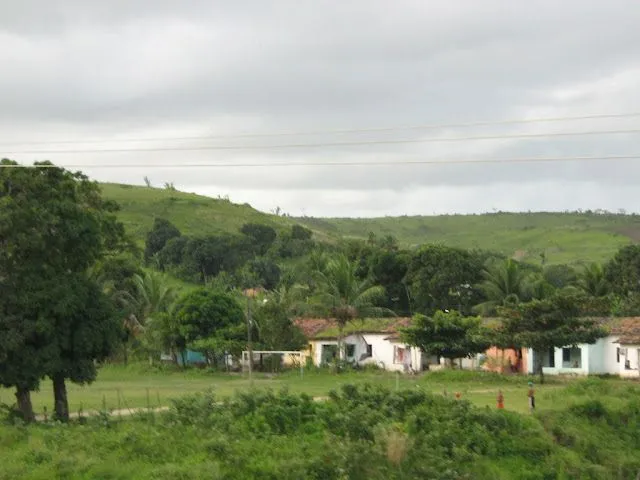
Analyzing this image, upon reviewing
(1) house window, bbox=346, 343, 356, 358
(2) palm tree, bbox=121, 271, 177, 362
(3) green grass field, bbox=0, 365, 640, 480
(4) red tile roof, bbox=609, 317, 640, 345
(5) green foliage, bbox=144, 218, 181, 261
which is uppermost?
(5) green foliage, bbox=144, 218, 181, 261

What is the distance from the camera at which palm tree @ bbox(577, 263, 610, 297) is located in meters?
64.8

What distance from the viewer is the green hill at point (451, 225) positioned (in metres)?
123

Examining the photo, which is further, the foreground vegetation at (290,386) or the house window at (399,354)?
the house window at (399,354)

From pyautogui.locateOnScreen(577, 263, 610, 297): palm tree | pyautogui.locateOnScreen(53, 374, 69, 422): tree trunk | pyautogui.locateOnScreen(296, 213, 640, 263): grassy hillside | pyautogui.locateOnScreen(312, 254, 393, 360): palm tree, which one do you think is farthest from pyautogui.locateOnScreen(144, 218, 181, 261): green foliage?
pyautogui.locateOnScreen(53, 374, 69, 422): tree trunk

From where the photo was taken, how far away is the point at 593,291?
6500 cm

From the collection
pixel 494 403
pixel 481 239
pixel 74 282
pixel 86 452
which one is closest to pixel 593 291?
pixel 494 403

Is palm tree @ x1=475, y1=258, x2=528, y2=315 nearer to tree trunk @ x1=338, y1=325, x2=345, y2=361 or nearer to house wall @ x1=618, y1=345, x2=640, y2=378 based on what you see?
tree trunk @ x1=338, y1=325, x2=345, y2=361

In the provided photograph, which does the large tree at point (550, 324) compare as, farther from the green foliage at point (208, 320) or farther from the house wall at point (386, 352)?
the green foliage at point (208, 320)

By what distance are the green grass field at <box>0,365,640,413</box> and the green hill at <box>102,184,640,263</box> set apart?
5105 cm

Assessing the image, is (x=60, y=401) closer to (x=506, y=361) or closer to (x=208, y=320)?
(x=506, y=361)

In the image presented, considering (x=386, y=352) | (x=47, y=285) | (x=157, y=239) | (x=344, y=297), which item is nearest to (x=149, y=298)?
(x=386, y=352)

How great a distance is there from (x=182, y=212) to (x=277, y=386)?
86649 millimetres

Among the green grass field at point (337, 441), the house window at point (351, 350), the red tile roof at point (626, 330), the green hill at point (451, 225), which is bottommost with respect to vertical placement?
the house window at point (351, 350)

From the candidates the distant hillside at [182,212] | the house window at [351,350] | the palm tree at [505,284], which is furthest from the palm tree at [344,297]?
the distant hillside at [182,212]
